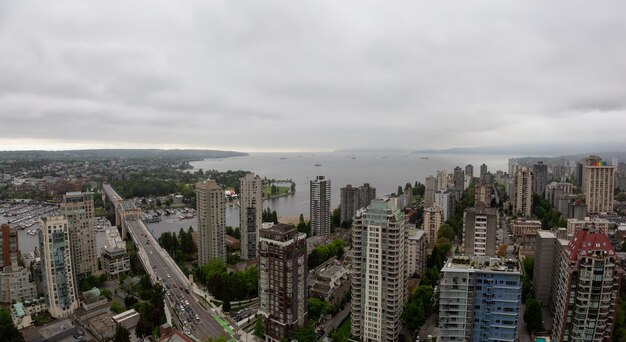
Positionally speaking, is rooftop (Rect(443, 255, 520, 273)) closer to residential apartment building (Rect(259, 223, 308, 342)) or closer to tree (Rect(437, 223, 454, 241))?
residential apartment building (Rect(259, 223, 308, 342))

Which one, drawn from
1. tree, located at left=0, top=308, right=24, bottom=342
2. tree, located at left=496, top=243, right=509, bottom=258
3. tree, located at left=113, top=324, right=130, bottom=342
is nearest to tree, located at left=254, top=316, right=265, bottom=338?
tree, located at left=113, top=324, right=130, bottom=342

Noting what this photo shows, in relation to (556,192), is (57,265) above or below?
below

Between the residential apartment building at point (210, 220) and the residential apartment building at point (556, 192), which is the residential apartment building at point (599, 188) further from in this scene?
the residential apartment building at point (210, 220)

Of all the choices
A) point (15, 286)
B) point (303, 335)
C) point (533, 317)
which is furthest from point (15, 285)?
point (533, 317)

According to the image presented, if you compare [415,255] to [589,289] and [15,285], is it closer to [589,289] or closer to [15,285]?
[589,289]

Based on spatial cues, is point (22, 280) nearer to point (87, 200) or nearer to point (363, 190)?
point (87, 200)

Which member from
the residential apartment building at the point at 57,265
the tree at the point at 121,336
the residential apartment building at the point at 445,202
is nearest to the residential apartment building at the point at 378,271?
the tree at the point at 121,336
